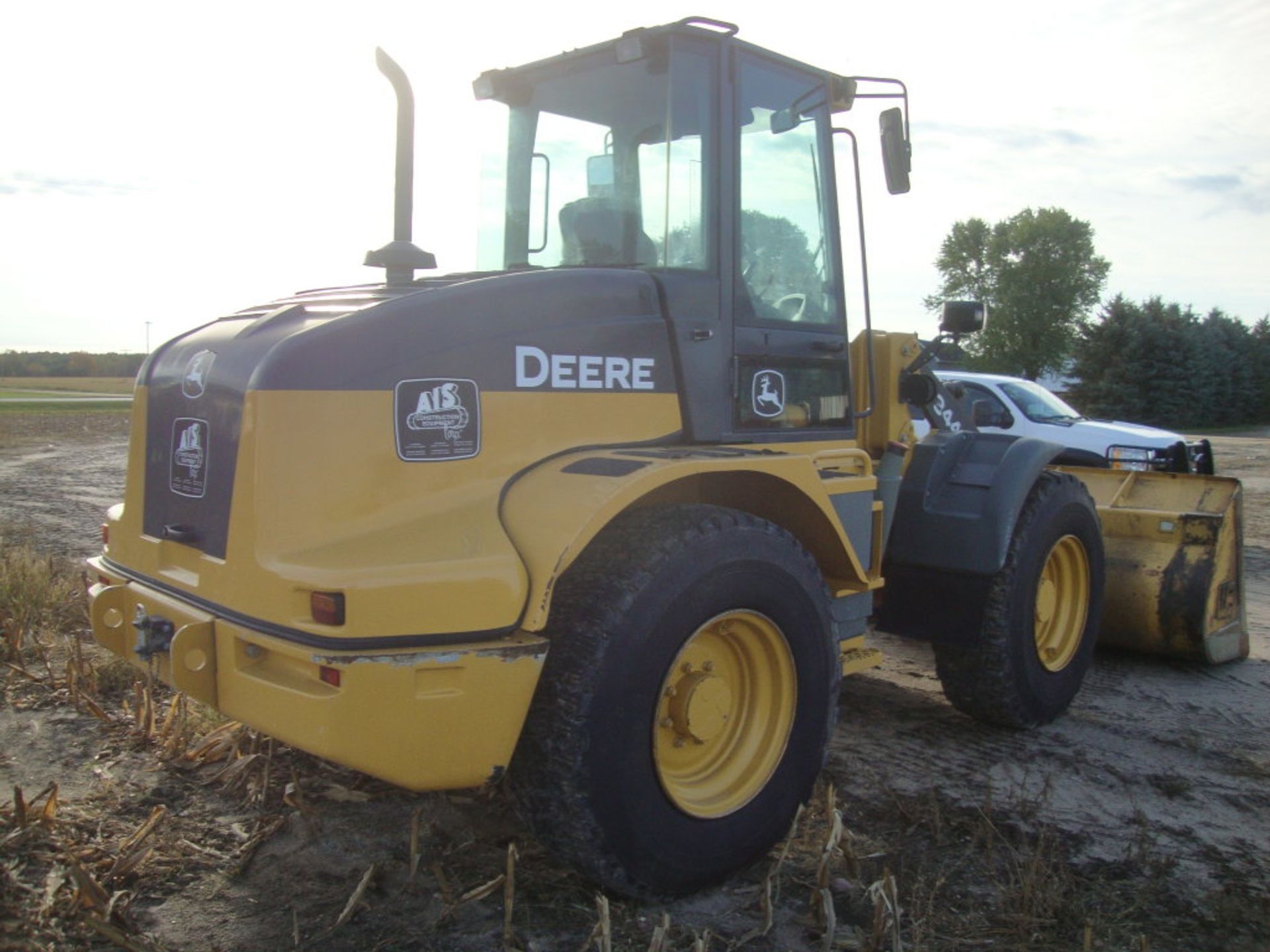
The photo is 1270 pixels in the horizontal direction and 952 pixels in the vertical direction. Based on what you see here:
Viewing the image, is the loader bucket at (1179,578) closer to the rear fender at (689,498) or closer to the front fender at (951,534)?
the front fender at (951,534)

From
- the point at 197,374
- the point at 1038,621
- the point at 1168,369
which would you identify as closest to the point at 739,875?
the point at 197,374

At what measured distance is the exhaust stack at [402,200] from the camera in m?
3.43

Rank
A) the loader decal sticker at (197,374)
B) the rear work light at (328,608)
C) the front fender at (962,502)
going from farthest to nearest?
the front fender at (962,502), the loader decal sticker at (197,374), the rear work light at (328,608)

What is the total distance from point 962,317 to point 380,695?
3143 mm

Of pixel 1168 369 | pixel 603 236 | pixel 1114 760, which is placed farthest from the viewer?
pixel 1168 369

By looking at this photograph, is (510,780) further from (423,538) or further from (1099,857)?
(1099,857)

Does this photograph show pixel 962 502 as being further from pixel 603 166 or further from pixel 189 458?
pixel 189 458

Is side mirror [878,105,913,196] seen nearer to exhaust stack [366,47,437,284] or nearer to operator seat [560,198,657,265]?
operator seat [560,198,657,265]

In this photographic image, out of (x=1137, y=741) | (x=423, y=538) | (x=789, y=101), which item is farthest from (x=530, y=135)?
(x=1137, y=741)

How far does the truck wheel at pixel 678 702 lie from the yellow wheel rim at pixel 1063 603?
2.01 m

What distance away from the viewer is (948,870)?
3531 mm

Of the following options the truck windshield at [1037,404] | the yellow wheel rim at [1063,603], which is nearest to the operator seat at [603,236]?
the yellow wheel rim at [1063,603]

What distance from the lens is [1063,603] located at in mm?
5434

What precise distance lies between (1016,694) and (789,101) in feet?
8.88
